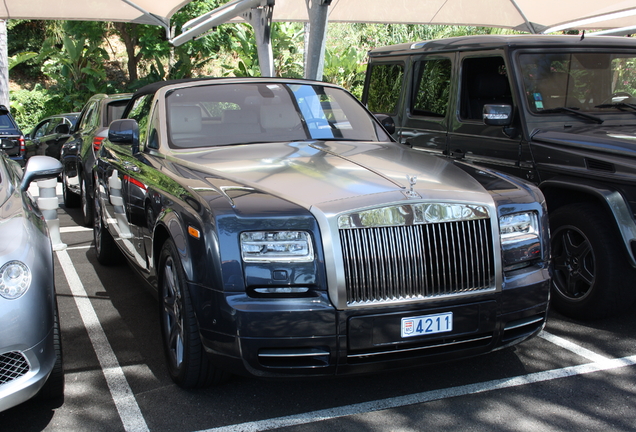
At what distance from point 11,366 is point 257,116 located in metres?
2.49

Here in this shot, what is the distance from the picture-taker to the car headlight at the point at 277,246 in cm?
312

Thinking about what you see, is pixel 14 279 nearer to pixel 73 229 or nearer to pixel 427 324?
pixel 427 324

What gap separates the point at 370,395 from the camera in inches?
144

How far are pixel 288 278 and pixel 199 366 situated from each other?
2.66 feet

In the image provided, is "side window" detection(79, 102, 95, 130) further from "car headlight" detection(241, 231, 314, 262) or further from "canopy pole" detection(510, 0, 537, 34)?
"canopy pole" detection(510, 0, 537, 34)

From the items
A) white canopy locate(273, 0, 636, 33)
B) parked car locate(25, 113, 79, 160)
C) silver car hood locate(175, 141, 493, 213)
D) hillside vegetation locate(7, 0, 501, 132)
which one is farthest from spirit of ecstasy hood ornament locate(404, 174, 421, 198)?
hillside vegetation locate(7, 0, 501, 132)

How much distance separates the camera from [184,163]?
13.6ft

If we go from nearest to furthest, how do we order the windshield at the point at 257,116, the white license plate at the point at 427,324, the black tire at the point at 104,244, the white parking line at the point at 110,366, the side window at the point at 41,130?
the white license plate at the point at 427,324 → the white parking line at the point at 110,366 → the windshield at the point at 257,116 → the black tire at the point at 104,244 → the side window at the point at 41,130

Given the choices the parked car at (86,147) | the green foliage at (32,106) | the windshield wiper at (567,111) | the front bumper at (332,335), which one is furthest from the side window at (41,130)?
the front bumper at (332,335)

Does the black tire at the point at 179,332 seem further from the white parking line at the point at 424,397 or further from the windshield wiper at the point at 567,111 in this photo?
the windshield wiper at the point at 567,111

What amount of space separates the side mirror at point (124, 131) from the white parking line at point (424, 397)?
2.33 metres

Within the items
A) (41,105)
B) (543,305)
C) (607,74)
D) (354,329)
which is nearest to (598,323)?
(543,305)

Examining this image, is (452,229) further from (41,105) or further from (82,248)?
(41,105)

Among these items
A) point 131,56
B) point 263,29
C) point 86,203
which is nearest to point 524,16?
point 263,29
